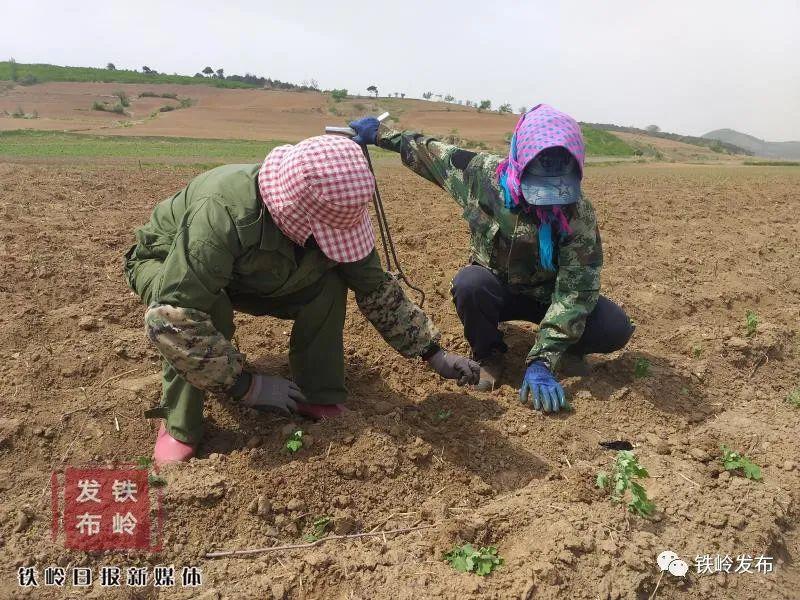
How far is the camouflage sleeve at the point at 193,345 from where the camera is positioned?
208cm

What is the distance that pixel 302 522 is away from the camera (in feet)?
7.13

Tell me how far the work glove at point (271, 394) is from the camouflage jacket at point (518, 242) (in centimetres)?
109

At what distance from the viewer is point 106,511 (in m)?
2.09

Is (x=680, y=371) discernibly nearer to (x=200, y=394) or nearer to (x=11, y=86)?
(x=200, y=394)

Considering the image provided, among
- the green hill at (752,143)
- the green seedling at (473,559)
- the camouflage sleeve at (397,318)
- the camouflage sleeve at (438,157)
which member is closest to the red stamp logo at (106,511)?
the green seedling at (473,559)

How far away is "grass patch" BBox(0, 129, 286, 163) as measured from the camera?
13188mm

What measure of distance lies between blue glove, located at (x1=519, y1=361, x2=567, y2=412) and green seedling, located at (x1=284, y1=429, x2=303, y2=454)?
3.39ft

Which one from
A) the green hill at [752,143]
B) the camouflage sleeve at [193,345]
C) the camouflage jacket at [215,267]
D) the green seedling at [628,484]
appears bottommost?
the green seedling at [628,484]

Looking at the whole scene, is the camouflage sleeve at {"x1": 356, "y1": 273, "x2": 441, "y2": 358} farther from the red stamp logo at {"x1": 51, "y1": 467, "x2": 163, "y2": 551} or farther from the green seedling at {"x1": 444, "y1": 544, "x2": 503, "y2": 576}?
the red stamp logo at {"x1": 51, "y1": 467, "x2": 163, "y2": 551}

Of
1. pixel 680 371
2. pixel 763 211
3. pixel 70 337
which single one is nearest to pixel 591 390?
pixel 680 371

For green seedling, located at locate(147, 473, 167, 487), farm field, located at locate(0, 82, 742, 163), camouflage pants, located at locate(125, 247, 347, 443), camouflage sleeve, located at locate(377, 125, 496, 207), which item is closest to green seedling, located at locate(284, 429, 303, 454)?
camouflage pants, located at locate(125, 247, 347, 443)

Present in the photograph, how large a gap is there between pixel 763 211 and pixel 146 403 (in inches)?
295

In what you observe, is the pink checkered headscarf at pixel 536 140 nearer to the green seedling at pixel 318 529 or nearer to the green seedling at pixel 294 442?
the green seedling at pixel 294 442

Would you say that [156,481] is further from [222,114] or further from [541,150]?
[222,114]
